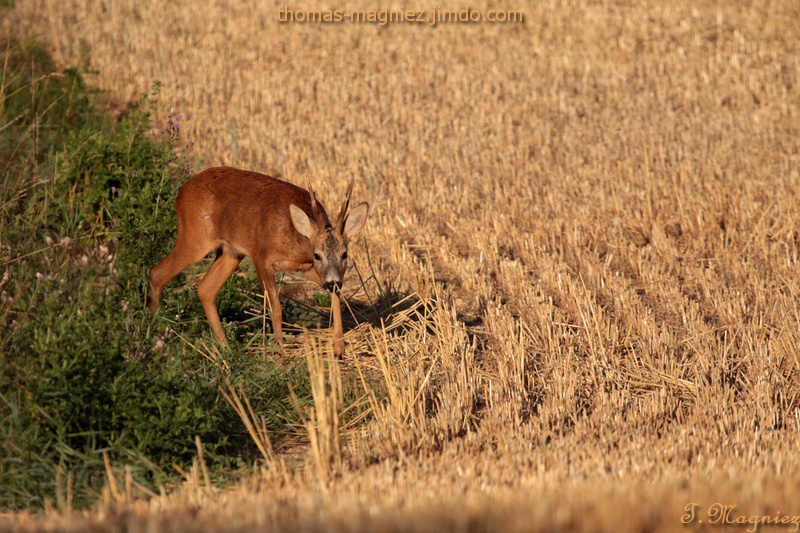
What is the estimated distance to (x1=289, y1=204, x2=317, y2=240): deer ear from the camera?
7.34 meters

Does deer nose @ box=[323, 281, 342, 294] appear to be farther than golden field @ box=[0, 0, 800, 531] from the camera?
Yes

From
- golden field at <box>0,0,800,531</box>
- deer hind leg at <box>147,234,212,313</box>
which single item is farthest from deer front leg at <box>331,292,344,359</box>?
deer hind leg at <box>147,234,212,313</box>

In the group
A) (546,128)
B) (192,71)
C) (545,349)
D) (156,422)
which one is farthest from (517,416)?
(192,71)

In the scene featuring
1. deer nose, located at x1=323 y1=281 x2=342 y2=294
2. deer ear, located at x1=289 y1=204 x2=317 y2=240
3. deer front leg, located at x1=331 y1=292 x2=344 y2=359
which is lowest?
deer front leg, located at x1=331 y1=292 x2=344 y2=359

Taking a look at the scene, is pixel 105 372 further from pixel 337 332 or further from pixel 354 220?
pixel 354 220

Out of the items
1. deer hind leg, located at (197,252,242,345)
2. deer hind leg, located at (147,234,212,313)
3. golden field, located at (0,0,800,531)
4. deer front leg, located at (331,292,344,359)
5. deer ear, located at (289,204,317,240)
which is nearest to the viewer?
golden field, located at (0,0,800,531)

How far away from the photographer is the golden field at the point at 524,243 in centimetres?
472

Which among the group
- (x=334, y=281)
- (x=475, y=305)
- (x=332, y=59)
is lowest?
(x=475, y=305)

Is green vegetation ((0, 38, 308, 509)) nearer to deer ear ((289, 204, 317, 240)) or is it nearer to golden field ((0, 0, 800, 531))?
golden field ((0, 0, 800, 531))

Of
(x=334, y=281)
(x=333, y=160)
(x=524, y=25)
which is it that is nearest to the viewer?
(x=334, y=281)

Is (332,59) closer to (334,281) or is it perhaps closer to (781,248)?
(781,248)

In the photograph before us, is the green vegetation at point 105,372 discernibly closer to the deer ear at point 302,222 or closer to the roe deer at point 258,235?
the roe deer at point 258,235

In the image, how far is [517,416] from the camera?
621 centimetres

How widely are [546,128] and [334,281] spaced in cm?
740
